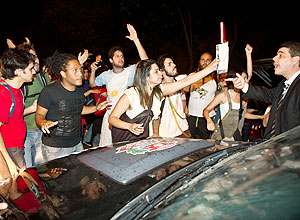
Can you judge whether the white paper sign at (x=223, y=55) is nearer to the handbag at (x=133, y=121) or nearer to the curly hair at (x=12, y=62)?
the handbag at (x=133, y=121)

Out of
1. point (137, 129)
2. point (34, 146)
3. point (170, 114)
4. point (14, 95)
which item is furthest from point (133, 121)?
point (34, 146)

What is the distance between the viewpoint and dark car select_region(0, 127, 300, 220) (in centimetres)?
110

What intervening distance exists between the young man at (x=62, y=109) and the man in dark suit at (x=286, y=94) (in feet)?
7.10

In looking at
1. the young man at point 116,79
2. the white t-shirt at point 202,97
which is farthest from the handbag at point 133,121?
the white t-shirt at point 202,97

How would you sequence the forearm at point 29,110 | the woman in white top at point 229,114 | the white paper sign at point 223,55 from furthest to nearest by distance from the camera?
the woman in white top at point 229,114 < the forearm at point 29,110 < the white paper sign at point 223,55

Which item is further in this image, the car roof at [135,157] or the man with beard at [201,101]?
the man with beard at [201,101]

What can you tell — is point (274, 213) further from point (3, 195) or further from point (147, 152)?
point (3, 195)

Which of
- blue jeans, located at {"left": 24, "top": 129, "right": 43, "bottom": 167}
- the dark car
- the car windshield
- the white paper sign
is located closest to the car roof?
the dark car

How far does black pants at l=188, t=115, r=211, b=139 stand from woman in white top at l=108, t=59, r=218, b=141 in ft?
5.99

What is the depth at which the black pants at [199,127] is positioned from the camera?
16.3ft

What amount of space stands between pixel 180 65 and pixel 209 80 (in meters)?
11.1

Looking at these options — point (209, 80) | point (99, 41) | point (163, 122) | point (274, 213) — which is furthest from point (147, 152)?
point (99, 41)

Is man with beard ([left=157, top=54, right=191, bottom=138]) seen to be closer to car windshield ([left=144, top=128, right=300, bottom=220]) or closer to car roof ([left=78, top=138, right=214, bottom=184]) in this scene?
car roof ([left=78, top=138, right=214, bottom=184])

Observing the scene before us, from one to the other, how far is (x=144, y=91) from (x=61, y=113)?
3.70ft
